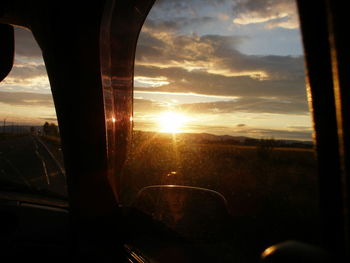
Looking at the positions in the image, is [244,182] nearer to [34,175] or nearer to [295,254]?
[34,175]

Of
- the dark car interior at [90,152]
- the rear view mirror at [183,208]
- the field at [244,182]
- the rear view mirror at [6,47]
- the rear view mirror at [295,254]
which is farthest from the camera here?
the field at [244,182]

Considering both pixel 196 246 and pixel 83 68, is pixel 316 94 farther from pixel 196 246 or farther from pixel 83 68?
pixel 83 68

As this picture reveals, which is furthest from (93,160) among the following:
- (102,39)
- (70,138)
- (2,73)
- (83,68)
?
(2,73)

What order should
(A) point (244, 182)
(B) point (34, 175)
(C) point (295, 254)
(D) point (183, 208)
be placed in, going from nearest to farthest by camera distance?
(C) point (295, 254) < (D) point (183, 208) < (A) point (244, 182) < (B) point (34, 175)

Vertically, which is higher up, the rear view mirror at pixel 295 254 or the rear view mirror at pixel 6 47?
the rear view mirror at pixel 6 47

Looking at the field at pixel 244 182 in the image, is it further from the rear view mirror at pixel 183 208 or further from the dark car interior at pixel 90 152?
the dark car interior at pixel 90 152

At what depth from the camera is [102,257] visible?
2.46 metres

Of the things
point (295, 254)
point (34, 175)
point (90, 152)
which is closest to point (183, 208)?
point (90, 152)

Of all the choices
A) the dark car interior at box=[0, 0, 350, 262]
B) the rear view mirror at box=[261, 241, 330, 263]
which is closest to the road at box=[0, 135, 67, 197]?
the dark car interior at box=[0, 0, 350, 262]

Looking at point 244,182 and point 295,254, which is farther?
point 244,182

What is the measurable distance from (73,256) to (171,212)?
2.35 ft

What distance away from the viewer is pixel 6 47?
10.0 ft

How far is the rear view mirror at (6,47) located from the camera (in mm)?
3053

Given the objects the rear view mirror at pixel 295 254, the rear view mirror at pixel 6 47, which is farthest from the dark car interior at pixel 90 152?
the rear view mirror at pixel 295 254
